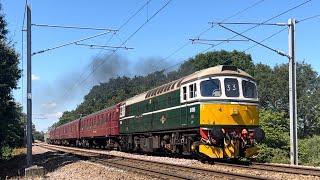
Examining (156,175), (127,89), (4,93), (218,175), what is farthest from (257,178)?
(127,89)

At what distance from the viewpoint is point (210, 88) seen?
742 inches

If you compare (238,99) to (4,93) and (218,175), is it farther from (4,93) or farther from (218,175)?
(4,93)

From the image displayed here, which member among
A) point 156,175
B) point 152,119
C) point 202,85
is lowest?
point 156,175

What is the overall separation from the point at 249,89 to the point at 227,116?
1.80 meters

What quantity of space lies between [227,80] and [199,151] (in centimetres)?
338

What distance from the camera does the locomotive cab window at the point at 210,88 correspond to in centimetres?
1873

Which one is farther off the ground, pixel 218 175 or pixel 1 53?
pixel 1 53

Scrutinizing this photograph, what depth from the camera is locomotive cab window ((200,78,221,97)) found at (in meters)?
18.7

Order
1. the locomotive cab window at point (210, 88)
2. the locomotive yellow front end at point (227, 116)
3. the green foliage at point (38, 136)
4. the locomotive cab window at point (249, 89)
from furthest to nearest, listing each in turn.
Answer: the green foliage at point (38, 136) < the locomotive cab window at point (249, 89) < the locomotive cab window at point (210, 88) < the locomotive yellow front end at point (227, 116)

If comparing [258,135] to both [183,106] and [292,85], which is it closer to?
[183,106]

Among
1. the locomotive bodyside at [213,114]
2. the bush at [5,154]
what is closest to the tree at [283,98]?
the bush at [5,154]

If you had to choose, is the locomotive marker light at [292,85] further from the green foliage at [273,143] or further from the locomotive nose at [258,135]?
the locomotive nose at [258,135]

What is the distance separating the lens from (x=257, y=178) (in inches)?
505

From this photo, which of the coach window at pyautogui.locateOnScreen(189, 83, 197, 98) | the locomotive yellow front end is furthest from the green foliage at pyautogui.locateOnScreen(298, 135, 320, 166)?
the coach window at pyautogui.locateOnScreen(189, 83, 197, 98)
